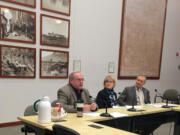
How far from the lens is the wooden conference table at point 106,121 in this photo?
76.7 inches

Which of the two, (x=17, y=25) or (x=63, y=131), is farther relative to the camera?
(x=17, y=25)

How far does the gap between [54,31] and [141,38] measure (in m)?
3.28

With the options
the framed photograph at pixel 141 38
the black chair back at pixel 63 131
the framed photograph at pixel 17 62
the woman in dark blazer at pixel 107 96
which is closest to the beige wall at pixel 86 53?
the framed photograph at pixel 17 62

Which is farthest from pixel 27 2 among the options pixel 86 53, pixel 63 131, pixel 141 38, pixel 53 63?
pixel 141 38

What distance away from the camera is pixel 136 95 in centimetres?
403

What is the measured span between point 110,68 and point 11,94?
9.56 feet

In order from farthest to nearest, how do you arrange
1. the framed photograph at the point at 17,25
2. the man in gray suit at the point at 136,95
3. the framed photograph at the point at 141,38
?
the framed photograph at the point at 141,38
the framed photograph at the point at 17,25
the man in gray suit at the point at 136,95

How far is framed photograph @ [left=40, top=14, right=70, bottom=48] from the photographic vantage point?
4.68 metres

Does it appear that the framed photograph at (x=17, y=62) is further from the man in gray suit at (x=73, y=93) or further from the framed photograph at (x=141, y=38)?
the framed photograph at (x=141, y=38)

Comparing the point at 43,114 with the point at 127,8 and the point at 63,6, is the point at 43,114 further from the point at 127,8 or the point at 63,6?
the point at 127,8

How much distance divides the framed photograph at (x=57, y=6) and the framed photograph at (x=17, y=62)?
1.03 m

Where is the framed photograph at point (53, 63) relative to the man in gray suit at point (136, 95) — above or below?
above

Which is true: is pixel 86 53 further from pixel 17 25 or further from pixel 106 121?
pixel 106 121

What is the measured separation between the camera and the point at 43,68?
4.72 meters
